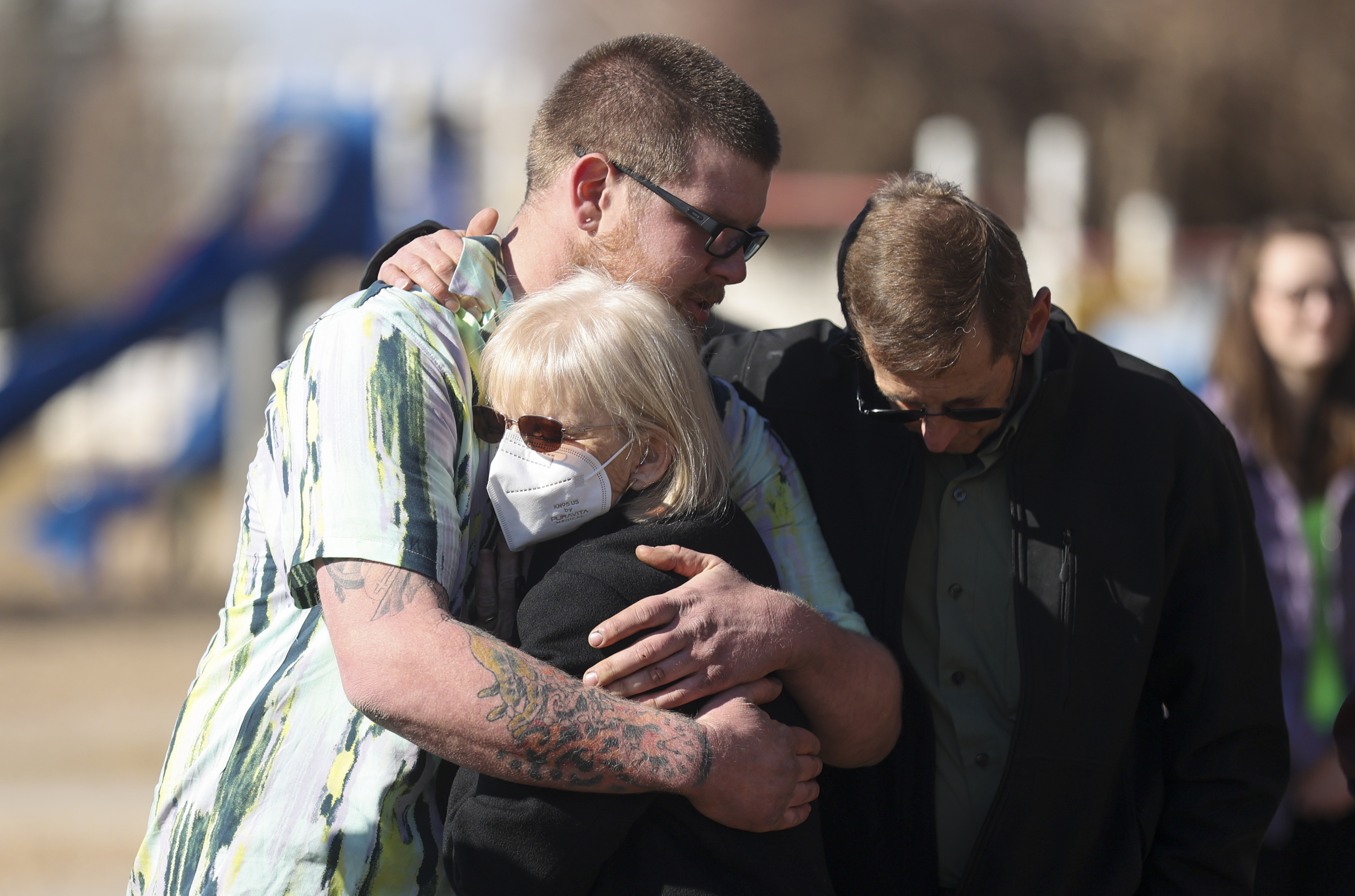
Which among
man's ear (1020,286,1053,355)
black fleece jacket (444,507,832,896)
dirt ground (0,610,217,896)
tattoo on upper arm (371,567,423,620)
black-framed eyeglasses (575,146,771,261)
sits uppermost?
black-framed eyeglasses (575,146,771,261)

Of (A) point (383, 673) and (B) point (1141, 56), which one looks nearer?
(A) point (383, 673)

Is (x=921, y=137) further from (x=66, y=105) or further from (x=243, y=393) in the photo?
(x=66, y=105)

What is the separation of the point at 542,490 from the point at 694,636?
316mm

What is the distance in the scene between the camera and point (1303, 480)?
11.9 feet

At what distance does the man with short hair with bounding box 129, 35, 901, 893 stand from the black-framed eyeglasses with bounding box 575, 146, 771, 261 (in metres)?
0.30

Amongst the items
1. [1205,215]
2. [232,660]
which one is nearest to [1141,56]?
[1205,215]

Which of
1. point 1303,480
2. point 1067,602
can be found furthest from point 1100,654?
point 1303,480

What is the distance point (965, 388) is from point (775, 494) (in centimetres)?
41

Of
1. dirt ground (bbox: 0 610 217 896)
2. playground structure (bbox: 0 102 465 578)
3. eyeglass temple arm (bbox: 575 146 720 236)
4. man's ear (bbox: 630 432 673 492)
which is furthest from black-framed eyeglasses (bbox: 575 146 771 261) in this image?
playground structure (bbox: 0 102 465 578)

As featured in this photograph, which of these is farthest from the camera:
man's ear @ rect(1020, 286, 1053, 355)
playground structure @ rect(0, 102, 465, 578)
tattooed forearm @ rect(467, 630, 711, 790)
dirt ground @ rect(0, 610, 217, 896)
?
playground structure @ rect(0, 102, 465, 578)

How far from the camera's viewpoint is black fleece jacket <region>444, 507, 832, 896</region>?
166cm

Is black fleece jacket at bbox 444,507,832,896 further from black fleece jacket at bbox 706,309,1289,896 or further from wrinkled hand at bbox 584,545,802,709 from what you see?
black fleece jacket at bbox 706,309,1289,896

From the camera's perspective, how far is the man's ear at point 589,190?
2.15m

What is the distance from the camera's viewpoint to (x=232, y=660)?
1870mm
